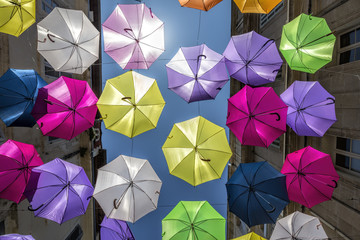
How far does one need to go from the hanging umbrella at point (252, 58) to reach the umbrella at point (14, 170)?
33.2 feet

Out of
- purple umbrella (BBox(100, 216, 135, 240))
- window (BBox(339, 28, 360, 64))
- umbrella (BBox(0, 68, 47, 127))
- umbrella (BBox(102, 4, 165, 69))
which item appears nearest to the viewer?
umbrella (BBox(0, 68, 47, 127))

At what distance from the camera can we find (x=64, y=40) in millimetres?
10258

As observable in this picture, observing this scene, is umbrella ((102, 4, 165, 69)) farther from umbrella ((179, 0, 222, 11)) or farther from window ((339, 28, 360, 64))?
window ((339, 28, 360, 64))

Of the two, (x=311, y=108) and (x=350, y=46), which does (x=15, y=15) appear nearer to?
(x=311, y=108)

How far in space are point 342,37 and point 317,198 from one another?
7.92 meters

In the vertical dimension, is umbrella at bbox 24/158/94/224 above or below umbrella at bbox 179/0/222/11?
below

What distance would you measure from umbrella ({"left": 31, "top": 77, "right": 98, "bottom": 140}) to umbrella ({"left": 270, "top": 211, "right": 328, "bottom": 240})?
32.5 ft

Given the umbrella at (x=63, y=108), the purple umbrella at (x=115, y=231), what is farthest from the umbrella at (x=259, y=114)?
the purple umbrella at (x=115, y=231)

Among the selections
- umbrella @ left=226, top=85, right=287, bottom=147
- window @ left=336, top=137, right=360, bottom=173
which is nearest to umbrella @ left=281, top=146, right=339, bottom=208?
window @ left=336, top=137, right=360, bottom=173

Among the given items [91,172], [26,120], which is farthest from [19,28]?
[91,172]

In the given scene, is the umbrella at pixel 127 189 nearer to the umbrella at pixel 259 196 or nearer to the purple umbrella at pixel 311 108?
the umbrella at pixel 259 196

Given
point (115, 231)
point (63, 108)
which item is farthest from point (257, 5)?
point (115, 231)

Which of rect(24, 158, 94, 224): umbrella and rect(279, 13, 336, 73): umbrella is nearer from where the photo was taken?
rect(24, 158, 94, 224): umbrella

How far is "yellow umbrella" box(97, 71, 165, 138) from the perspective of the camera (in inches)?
380
